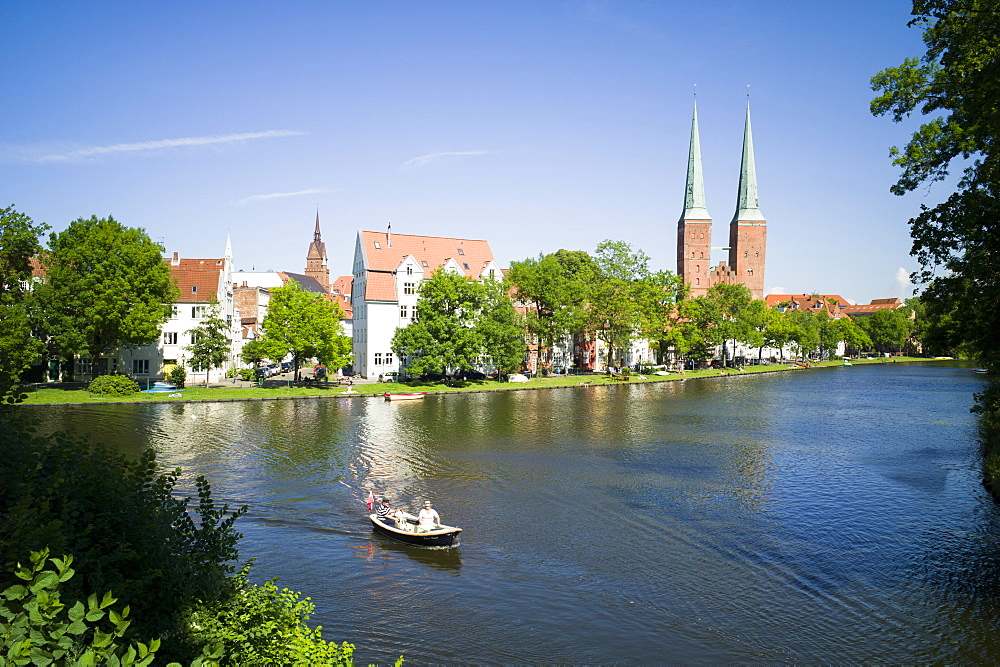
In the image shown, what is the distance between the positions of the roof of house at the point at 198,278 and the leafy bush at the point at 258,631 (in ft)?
227

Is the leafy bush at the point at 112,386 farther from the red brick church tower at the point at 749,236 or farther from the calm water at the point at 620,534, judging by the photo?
the red brick church tower at the point at 749,236

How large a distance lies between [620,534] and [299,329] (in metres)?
51.7

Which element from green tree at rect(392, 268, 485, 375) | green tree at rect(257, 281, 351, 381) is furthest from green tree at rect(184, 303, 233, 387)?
green tree at rect(392, 268, 485, 375)

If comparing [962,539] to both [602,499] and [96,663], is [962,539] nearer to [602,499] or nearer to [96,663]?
[602,499]

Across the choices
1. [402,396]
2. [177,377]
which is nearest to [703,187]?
[402,396]

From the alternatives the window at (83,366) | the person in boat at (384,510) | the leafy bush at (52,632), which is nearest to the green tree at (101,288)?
the window at (83,366)

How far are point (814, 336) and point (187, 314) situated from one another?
121 meters

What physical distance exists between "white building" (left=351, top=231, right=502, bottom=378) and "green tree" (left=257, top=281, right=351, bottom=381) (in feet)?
27.6

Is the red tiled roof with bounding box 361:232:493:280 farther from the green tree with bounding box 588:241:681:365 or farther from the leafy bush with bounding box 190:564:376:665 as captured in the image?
Answer: the leafy bush with bounding box 190:564:376:665

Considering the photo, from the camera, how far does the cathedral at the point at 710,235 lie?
6196 inches

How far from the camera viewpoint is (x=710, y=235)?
518 ft

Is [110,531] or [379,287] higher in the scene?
[379,287]

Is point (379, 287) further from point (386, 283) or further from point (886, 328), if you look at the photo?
point (886, 328)

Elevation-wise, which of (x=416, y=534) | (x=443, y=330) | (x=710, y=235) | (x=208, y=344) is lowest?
(x=416, y=534)
